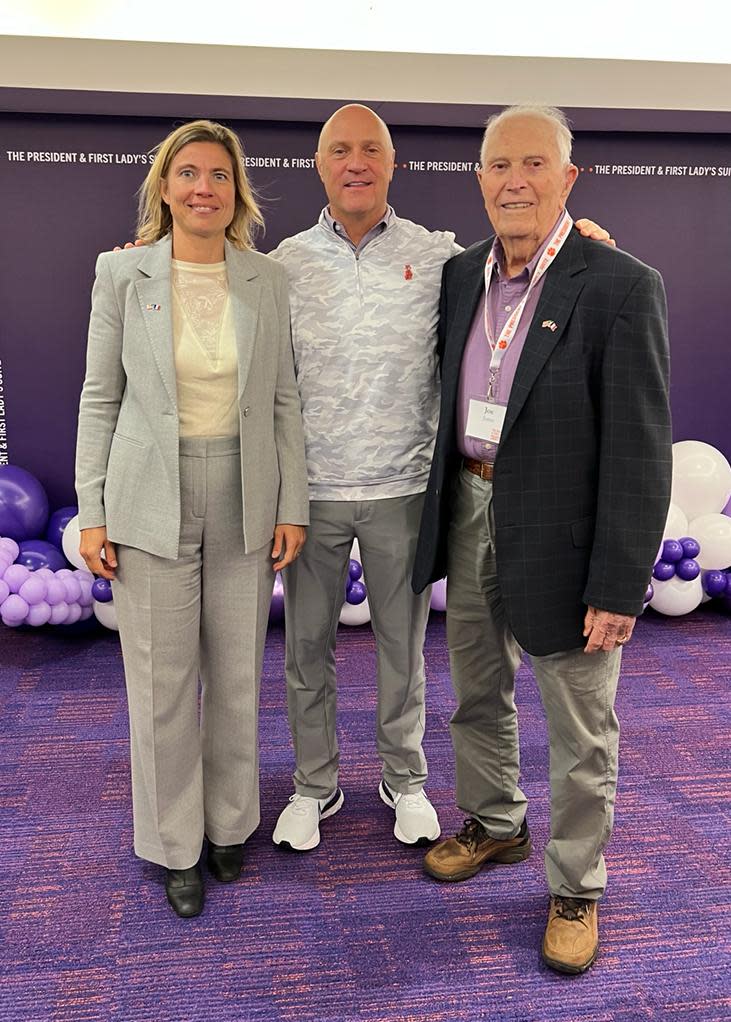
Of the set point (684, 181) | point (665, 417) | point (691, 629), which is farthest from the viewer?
point (684, 181)

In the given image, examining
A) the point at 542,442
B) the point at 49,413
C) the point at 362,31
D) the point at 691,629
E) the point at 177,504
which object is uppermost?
the point at 362,31

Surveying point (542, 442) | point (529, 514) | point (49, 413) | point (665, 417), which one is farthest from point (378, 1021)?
point (49, 413)

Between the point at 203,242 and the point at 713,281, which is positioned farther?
the point at 713,281

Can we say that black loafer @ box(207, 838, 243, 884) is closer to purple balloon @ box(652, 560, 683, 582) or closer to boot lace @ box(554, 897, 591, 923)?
A: boot lace @ box(554, 897, 591, 923)

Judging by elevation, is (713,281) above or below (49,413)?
above

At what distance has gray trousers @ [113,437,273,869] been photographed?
1949 millimetres

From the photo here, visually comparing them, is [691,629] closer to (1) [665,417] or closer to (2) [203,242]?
(1) [665,417]

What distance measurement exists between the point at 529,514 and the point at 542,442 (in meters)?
0.15

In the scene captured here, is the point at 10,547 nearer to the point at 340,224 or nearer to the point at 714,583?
the point at 340,224

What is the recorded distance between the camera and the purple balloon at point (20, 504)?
12.2 feet

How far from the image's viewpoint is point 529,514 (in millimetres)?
1794

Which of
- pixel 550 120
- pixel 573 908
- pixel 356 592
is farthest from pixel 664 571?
pixel 550 120

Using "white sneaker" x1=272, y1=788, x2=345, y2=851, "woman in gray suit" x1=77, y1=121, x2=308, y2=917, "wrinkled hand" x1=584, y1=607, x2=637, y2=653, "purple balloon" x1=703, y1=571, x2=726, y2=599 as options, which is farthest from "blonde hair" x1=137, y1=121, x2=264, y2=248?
"purple balloon" x1=703, y1=571, x2=726, y2=599

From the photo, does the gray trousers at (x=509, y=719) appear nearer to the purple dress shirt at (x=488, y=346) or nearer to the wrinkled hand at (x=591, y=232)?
the purple dress shirt at (x=488, y=346)
